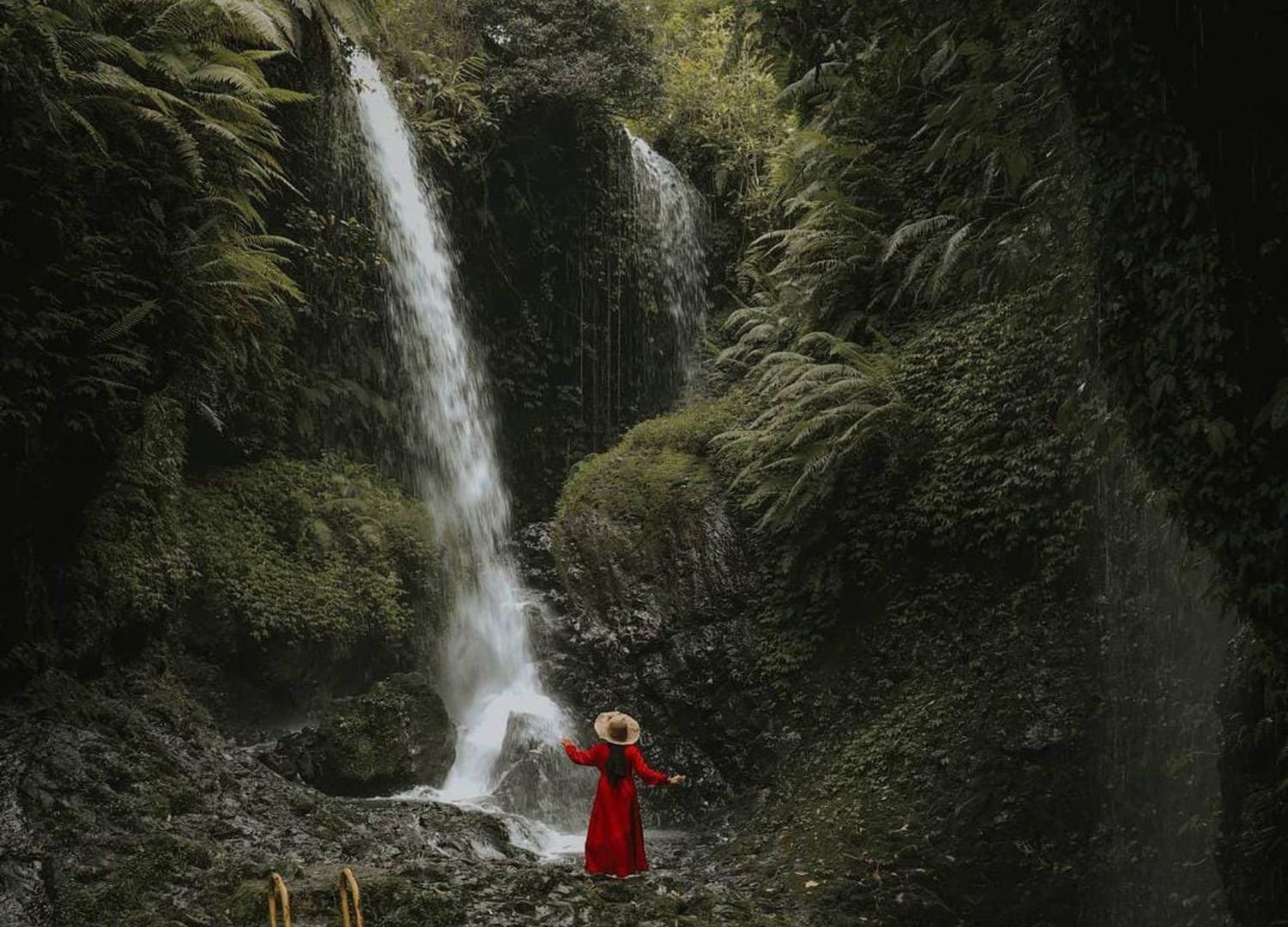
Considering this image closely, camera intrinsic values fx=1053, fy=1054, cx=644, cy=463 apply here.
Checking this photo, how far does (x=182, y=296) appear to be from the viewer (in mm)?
8422

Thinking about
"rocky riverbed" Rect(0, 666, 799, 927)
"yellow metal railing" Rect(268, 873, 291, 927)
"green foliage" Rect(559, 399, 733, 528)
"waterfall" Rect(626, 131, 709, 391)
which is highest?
"waterfall" Rect(626, 131, 709, 391)

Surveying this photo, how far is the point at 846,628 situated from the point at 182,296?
683 centimetres

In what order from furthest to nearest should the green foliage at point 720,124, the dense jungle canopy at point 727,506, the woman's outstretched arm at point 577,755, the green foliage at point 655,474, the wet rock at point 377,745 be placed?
1. the green foliage at point 720,124
2. the green foliage at point 655,474
3. the wet rock at point 377,745
4. the woman's outstretched arm at point 577,755
5. the dense jungle canopy at point 727,506

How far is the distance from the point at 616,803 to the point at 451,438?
25.5 ft

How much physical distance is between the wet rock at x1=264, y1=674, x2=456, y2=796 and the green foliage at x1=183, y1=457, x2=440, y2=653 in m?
1.16

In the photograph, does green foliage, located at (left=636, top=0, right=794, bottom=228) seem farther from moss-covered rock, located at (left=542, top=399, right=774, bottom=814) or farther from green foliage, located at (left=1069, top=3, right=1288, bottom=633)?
green foliage, located at (left=1069, top=3, right=1288, bottom=633)

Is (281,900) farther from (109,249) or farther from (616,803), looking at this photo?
(109,249)

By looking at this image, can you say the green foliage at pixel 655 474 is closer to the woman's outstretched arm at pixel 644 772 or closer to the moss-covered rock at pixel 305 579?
the moss-covered rock at pixel 305 579

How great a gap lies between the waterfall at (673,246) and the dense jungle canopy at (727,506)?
2249 millimetres

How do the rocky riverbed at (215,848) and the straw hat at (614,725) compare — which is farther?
the straw hat at (614,725)

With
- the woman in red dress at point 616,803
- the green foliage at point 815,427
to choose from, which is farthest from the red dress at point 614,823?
the green foliage at point 815,427

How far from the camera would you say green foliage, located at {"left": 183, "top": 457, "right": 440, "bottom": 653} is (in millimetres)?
10555

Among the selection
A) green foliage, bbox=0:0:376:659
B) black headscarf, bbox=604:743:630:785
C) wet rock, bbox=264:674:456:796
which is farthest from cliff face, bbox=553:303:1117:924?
green foliage, bbox=0:0:376:659

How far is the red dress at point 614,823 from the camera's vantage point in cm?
775
